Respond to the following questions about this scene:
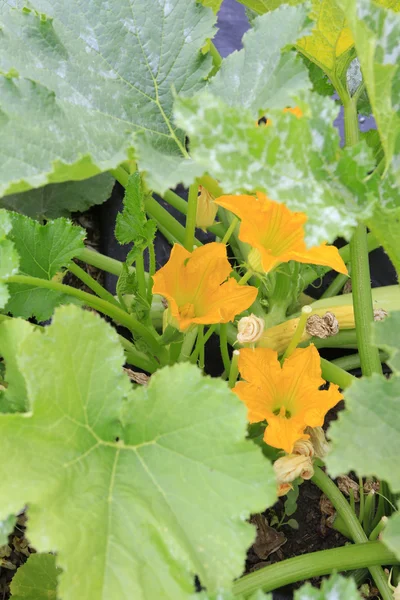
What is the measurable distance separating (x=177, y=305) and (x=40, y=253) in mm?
251

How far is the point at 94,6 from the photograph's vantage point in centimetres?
100

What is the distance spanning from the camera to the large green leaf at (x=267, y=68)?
2.80 ft

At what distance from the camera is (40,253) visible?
102cm

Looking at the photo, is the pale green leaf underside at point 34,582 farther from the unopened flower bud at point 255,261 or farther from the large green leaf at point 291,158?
the large green leaf at point 291,158

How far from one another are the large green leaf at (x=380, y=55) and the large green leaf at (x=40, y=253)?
52 cm

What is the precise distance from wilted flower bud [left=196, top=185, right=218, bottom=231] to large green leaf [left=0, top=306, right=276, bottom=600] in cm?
52

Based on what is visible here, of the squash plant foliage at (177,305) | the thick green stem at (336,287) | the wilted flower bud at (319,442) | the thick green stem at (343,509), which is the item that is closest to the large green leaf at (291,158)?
the squash plant foliage at (177,305)

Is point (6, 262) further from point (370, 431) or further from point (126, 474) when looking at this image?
point (370, 431)

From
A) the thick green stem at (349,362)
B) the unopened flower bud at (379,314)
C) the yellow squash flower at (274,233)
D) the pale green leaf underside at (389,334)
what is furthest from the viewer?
the thick green stem at (349,362)

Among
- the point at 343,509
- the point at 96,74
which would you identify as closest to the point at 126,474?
the point at 343,509

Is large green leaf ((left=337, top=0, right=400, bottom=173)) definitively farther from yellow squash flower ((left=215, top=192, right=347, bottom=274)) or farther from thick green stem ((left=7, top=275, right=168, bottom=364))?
thick green stem ((left=7, top=275, right=168, bottom=364))

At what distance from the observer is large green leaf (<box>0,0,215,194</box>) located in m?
0.85

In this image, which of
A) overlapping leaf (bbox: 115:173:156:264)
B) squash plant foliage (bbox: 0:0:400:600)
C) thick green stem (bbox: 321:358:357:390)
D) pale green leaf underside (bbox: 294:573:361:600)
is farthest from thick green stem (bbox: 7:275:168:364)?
pale green leaf underside (bbox: 294:573:361:600)

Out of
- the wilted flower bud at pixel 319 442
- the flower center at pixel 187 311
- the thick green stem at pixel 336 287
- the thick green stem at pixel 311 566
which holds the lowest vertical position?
the thick green stem at pixel 311 566
